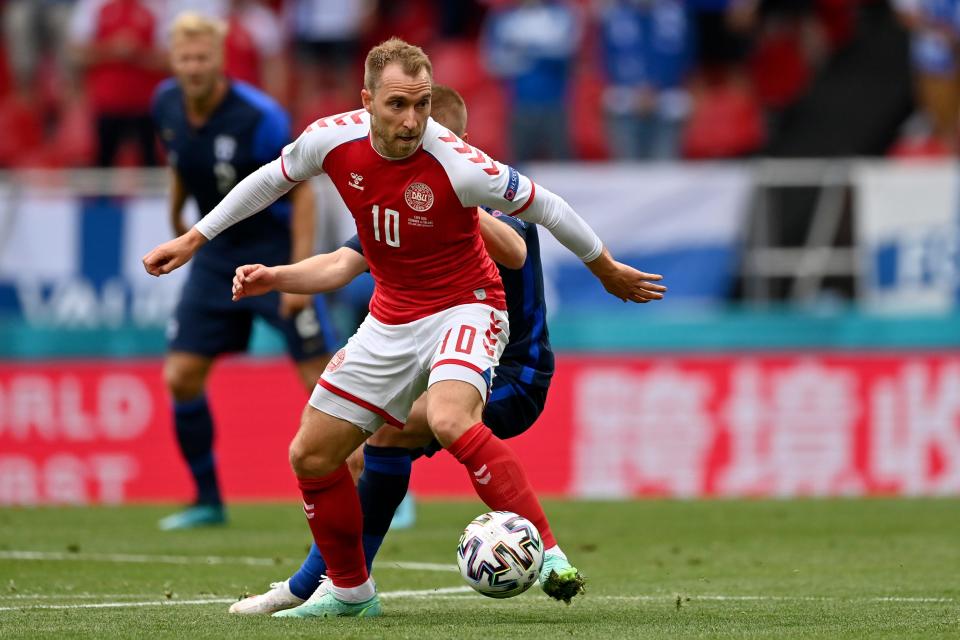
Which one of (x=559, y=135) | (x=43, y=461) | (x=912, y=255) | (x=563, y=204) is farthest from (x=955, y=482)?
(x=563, y=204)

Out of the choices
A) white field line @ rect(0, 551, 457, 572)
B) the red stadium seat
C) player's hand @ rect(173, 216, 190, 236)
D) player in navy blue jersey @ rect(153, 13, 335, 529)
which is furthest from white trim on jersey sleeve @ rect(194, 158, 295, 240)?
the red stadium seat

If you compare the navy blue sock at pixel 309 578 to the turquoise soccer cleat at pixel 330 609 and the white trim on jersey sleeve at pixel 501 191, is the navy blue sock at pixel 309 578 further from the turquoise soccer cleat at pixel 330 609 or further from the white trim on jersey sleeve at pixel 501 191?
the white trim on jersey sleeve at pixel 501 191

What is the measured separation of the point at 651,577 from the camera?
8359mm

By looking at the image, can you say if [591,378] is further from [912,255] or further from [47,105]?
[47,105]

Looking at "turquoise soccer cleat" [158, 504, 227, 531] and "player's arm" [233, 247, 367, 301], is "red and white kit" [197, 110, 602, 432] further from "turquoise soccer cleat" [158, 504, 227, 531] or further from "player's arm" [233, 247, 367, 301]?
"turquoise soccer cleat" [158, 504, 227, 531]

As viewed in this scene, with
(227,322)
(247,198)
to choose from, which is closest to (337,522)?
(247,198)

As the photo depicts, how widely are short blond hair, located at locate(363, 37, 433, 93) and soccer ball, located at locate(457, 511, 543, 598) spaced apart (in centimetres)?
166

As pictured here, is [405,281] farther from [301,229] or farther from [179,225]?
[179,225]

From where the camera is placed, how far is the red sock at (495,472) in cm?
636

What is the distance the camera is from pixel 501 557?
607 cm

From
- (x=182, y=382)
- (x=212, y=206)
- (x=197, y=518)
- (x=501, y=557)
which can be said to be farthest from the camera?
(x=197, y=518)

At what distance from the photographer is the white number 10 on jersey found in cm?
650

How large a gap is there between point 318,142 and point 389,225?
427 millimetres

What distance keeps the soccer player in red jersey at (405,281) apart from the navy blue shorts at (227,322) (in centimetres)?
364
